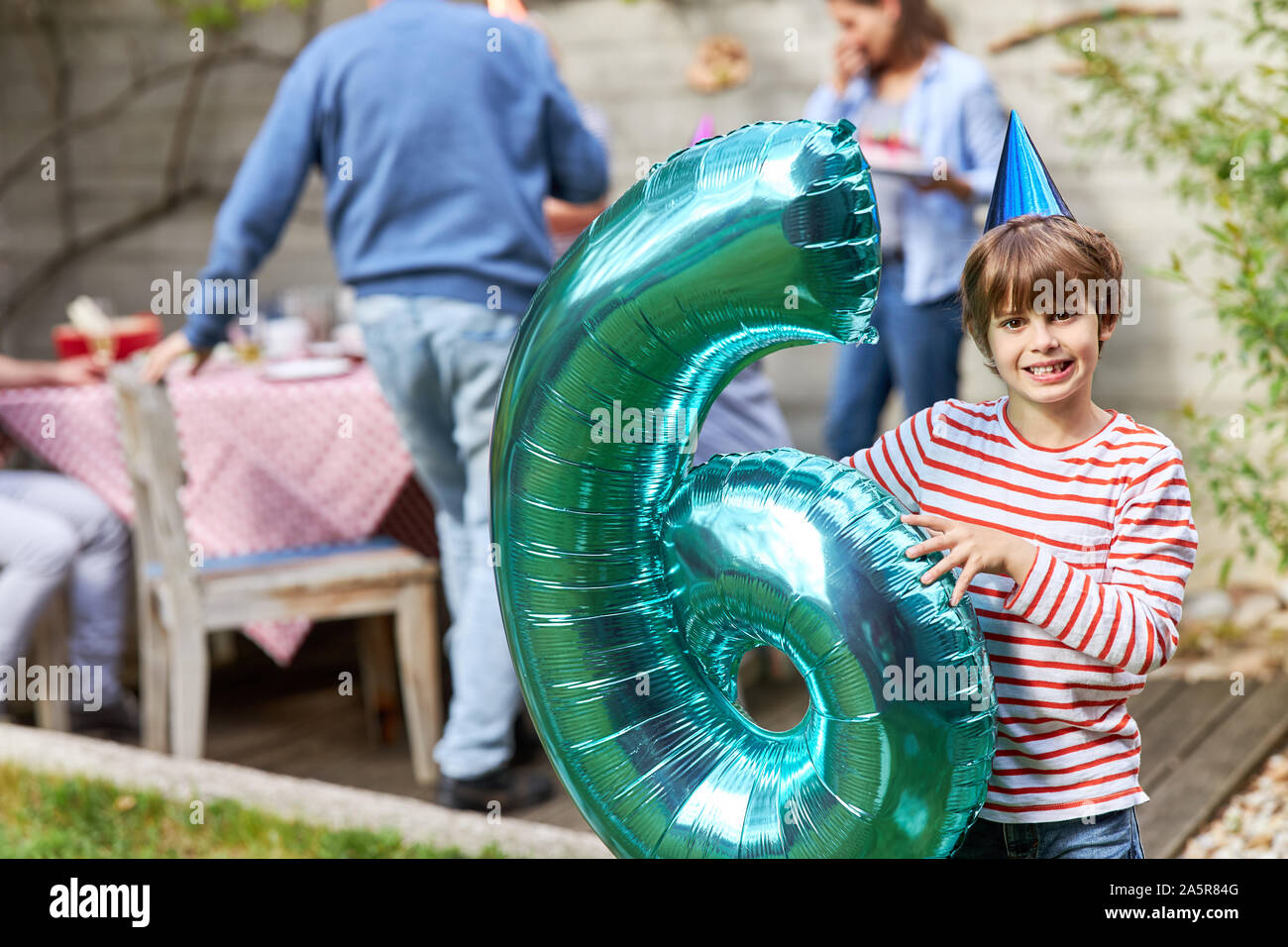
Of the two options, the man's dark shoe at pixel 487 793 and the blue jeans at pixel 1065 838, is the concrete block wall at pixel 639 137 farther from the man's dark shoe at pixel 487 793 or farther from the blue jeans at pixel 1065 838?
the blue jeans at pixel 1065 838

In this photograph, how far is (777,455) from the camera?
54.4 inches

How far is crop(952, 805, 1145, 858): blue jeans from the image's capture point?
1.40 meters

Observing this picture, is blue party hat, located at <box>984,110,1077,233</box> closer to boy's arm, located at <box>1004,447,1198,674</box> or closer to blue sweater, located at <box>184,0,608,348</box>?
boy's arm, located at <box>1004,447,1198,674</box>

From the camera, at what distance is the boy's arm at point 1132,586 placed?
1.28 metres

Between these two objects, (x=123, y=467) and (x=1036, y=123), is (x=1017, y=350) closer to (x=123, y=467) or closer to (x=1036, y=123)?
(x=123, y=467)

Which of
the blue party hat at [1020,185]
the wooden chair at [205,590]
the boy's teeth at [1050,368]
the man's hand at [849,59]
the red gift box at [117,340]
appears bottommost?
the wooden chair at [205,590]

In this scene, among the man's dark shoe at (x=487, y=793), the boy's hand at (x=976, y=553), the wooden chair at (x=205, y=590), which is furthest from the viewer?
the wooden chair at (x=205, y=590)

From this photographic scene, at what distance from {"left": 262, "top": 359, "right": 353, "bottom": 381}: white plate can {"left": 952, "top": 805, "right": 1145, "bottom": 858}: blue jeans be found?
2238 mm

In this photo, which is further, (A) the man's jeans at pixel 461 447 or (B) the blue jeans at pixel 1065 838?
(A) the man's jeans at pixel 461 447

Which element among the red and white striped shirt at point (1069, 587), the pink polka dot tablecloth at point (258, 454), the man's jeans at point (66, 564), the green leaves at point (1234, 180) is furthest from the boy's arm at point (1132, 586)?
the man's jeans at point (66, 564)

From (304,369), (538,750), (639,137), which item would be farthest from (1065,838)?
(639,137)

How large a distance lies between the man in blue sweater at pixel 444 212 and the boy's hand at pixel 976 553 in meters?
1.59

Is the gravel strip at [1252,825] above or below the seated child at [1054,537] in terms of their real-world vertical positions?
below
